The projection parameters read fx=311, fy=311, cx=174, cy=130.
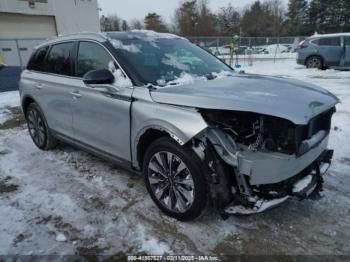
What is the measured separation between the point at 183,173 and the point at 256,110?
91 centimetres

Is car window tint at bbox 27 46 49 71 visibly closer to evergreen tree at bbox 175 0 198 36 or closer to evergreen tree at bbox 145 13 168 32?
evergreen tree at bbox 175 0 198 36

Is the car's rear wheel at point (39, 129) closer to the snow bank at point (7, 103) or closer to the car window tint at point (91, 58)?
the car window tint at point (91, 58)

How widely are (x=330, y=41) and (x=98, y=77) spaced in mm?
14689

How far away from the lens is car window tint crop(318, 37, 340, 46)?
48.2ft

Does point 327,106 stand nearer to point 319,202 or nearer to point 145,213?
point 319,202

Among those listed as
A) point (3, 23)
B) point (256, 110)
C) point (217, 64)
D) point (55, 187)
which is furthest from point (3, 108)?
point (3, 23)

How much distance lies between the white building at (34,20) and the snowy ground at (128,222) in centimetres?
1696

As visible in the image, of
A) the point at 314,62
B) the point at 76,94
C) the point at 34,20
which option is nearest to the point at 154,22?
the point at 34,20

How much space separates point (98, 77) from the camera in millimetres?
3262

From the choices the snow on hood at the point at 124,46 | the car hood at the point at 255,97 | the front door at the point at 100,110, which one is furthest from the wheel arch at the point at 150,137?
the snow on hood at the point at 124,46

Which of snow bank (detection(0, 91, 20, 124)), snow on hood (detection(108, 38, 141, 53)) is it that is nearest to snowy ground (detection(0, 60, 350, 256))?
snow on hood (detection(108, 38, 141, 53))

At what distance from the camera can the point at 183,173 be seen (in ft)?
9.53

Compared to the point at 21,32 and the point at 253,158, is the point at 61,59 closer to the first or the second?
the point at 253,158

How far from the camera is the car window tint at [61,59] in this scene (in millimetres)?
4226
